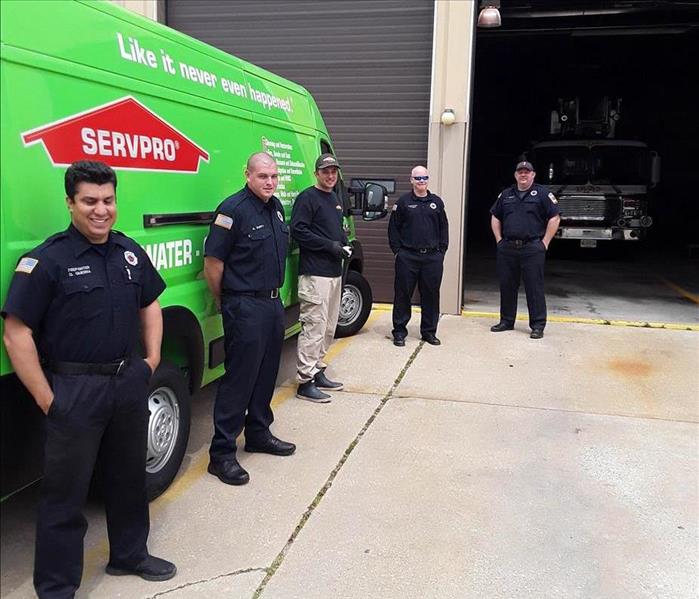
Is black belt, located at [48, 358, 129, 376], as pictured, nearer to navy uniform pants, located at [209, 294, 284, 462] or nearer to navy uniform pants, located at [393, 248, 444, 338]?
navy uniform pants, located at [209, 294, 284, 462]

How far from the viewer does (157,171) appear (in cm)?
343

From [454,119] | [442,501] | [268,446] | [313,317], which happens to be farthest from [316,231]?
[454,119]

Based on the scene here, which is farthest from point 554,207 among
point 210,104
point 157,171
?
point 157,171

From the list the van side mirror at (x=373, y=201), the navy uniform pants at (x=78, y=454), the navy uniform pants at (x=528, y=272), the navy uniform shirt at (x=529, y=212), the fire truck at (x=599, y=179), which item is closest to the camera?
the navy uniform pants at (x=78, y=454)

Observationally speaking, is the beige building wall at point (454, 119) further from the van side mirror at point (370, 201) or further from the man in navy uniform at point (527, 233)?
the van side mirror at point (370, 201)

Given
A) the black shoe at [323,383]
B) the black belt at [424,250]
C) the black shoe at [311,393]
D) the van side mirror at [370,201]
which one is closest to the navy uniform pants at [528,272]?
the black belt at [424,250]

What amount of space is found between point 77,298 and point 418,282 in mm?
5092

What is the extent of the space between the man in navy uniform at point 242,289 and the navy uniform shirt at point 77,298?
3.66 ft

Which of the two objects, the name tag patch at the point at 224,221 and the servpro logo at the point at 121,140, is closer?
the servpro logo at the point at 121,140

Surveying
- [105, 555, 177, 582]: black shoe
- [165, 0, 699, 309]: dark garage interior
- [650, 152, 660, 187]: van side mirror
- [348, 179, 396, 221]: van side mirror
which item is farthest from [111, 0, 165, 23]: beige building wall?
[650, 152, 660, 187]: van side mirror

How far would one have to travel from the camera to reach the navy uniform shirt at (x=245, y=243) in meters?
3.76

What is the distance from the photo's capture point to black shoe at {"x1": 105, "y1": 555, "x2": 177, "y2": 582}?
2943 millimetres

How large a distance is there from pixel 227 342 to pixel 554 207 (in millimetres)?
4785

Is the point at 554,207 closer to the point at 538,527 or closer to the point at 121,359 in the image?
the point at 538,527
